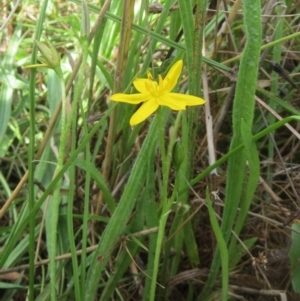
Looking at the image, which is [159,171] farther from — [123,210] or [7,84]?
[7,84]

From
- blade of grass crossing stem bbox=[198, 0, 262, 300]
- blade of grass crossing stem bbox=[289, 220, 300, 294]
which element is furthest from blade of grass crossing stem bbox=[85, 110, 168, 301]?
blade of grass crossing stem bbox=[289, 220, 300, 294]

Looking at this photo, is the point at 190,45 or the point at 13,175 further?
the point at 13,175

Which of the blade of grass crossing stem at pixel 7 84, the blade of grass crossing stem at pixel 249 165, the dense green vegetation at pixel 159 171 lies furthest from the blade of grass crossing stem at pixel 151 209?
the blade of grass crossing stem at pixel 7 84

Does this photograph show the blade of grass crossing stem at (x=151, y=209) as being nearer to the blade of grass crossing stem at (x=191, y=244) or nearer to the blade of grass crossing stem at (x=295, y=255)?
the blade of grass crossing stem at (x=191, y=244)

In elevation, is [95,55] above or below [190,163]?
above

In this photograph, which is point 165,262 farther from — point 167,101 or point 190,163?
point 167,101

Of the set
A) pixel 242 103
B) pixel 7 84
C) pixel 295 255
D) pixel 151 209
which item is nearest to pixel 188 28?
pixel 242 103

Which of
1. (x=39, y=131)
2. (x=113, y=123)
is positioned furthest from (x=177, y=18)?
(x=39, y=131)

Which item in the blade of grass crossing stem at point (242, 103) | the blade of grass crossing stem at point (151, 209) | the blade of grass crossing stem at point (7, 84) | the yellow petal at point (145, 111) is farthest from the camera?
the blade of grass crossing stem at point (7, 84)
